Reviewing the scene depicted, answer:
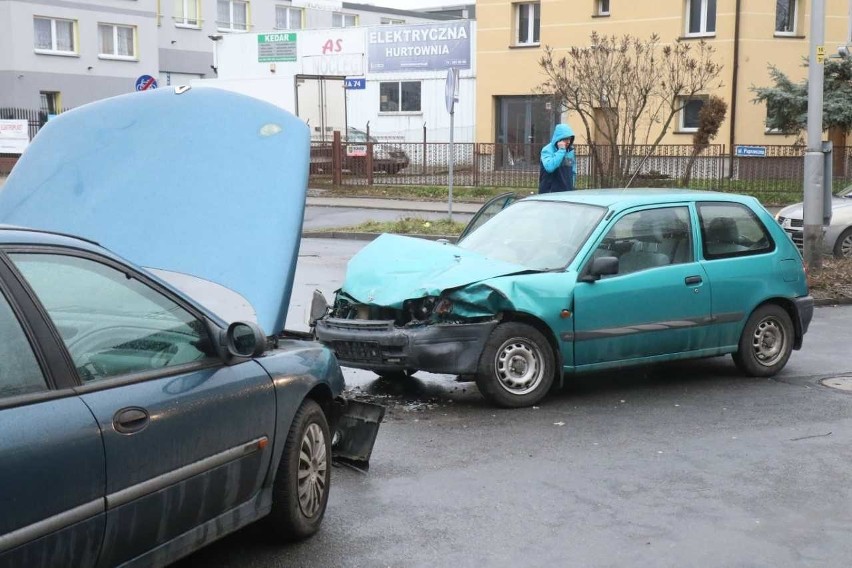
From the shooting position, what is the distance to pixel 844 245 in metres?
16.4

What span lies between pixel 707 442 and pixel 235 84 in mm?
40978

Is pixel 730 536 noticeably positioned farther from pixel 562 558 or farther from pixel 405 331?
pixel 405 331

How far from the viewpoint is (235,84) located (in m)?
45.7

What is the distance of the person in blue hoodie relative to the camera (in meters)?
13.0

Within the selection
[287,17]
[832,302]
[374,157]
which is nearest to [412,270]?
[832,302]

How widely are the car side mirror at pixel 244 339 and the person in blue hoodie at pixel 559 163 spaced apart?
8778 millimetres

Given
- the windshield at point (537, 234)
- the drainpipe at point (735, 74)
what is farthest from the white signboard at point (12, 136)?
the windshield at point (537, 234)

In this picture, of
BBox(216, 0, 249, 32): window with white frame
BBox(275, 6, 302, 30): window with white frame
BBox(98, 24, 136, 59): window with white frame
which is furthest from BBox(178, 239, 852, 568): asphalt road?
BBox(275, 6, 302, 30): window with white frame

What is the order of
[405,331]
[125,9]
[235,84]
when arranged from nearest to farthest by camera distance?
1. [405,331]
2. [235,84]
3. [125,9]

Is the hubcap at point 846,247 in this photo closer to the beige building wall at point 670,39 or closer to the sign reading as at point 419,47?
the beige building wall at point 670,39

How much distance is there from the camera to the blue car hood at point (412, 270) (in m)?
7.70

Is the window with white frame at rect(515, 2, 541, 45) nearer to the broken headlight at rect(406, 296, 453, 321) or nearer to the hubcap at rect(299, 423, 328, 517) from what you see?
the broken headlight at rect(406, 296, 453, 321)

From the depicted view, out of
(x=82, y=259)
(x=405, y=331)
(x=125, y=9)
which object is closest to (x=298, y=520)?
(x=82, y=259)

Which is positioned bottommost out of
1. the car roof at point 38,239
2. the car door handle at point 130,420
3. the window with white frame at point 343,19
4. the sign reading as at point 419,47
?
the car door handle at point 130,420
